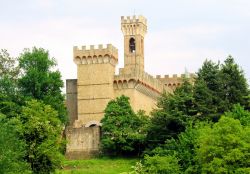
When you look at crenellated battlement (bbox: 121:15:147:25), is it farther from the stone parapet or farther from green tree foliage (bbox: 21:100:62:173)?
green tree foliage (bbox: 21:100:62:173)

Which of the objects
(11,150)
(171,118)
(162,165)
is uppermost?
(171,118)

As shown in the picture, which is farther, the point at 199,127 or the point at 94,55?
the point at 94,55

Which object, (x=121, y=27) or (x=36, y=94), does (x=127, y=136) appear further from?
(x=121, y=27)

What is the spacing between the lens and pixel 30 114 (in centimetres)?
8269

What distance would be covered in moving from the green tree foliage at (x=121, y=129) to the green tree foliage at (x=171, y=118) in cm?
240

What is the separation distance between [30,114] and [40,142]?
3.30m

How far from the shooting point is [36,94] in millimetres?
96312

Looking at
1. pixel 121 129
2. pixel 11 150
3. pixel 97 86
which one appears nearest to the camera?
pixel 11 150

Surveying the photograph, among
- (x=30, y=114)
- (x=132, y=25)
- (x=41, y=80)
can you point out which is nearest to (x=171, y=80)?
(x=132, y=25)

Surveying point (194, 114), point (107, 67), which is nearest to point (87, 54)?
point (107, 67)

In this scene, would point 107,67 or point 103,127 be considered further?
point 107,67

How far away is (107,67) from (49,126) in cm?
2131

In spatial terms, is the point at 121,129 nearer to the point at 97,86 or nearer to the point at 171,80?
the point at 97,86

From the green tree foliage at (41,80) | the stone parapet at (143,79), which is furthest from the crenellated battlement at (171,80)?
the green tree foliage at (41,80)
